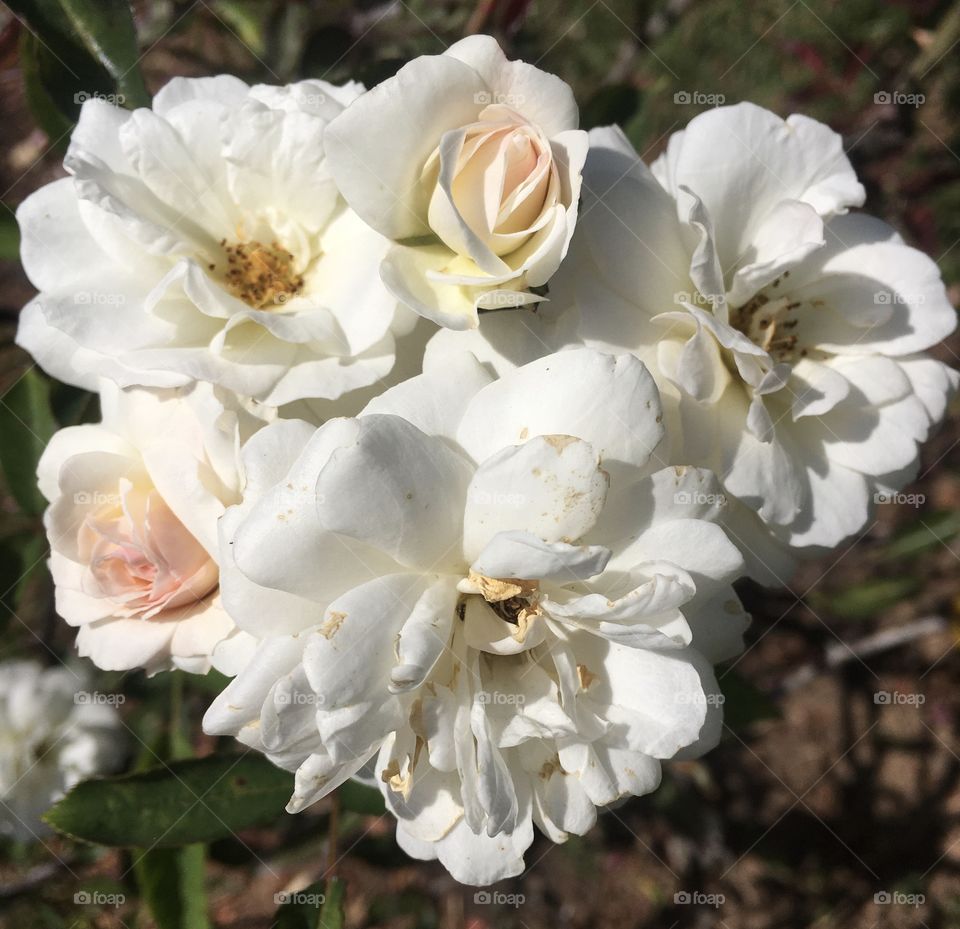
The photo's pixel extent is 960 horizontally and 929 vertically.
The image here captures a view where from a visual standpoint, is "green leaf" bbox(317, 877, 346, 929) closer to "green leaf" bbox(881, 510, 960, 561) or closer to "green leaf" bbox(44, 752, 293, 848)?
"green leaf" bbox(44, 752, 293, 848)

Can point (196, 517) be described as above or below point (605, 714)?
above

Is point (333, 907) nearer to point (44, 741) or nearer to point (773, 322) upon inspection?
point (44, 741)

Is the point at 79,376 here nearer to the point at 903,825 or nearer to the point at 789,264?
the point at 789,264

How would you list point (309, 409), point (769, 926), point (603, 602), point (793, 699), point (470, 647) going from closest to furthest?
point (603, 602) → point (470, 647) → point (309, 409) → point (769, 926) → point (793, 699)

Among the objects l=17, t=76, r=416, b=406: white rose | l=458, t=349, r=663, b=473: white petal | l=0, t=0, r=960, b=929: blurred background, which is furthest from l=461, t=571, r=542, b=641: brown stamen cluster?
l=0, t=0, r=960, b=929: blurred background

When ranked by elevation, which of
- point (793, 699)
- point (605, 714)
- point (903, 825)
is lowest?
point (903, 825)

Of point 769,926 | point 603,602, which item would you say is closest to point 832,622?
point 769,926
